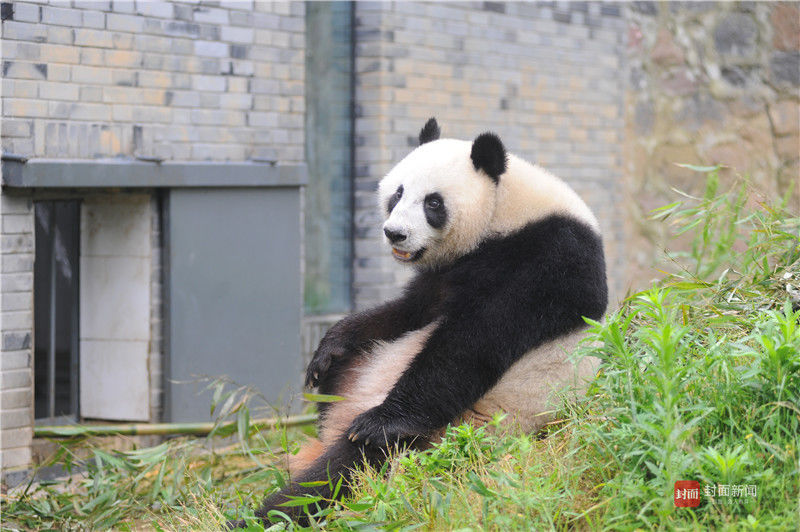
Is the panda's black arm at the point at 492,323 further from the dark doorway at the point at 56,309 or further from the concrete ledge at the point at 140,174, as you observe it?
the dark doorway at the point at 56,309

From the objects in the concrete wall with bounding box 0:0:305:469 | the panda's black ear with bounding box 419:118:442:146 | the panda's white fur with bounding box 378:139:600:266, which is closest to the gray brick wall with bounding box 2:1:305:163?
the concrete wall with bounding box 0:0:305:469

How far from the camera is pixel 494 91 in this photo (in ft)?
24.4

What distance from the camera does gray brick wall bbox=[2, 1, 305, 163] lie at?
5.17m

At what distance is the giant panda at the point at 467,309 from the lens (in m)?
3.37

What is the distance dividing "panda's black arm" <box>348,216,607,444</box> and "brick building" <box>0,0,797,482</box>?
8.95 ft

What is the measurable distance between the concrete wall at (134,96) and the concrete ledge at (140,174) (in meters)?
0.08

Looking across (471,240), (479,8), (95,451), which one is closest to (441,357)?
(471,240)

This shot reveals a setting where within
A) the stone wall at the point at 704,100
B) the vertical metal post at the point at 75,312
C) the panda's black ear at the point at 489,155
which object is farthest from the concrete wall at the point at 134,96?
the stone wall at the point at 704,100

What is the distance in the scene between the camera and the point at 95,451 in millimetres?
4531

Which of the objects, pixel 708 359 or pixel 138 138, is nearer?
pixel 708 359

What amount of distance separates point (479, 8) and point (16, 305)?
405cm

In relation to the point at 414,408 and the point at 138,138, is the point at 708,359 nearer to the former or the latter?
the point at 414,408

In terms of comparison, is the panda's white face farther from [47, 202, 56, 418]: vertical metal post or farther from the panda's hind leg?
[47, 202, 56, 418]: vertical metal post

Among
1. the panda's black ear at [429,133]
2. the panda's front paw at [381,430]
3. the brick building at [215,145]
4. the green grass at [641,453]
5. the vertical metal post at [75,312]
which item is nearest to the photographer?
the green grass at [641,453]
